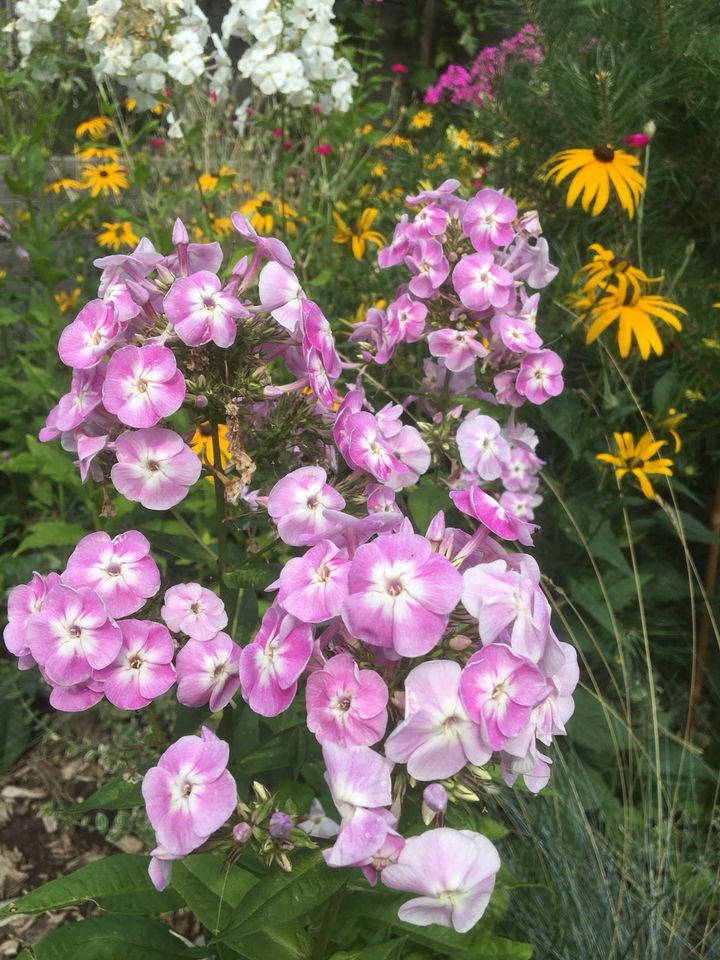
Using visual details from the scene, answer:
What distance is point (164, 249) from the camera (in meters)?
2.80

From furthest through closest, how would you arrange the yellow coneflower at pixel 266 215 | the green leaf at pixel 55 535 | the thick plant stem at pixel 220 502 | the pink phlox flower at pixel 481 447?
the yellow coneflower at pixel 266 215
the green leaf at pixel 55 535
the pink phlox flower at pixel 481 447
the thick plant stem at pixel 220 502

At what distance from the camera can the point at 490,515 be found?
965 millimetres

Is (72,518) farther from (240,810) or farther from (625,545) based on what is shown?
(240,810)

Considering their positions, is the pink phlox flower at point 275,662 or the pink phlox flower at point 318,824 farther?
the pink phlox flower at point 318,824

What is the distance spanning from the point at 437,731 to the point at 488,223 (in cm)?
114

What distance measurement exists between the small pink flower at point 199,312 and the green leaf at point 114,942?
0.82m

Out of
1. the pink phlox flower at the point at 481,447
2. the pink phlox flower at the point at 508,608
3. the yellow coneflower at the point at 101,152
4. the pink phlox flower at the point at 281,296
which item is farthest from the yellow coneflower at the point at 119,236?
the pink phlox flower at the point at 508,608

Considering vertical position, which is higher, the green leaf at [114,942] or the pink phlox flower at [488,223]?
the pink phlox flower at [488,223]

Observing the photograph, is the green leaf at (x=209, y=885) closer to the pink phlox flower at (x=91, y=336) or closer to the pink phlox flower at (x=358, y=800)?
the pink phlox flower at (x=358, y=800)

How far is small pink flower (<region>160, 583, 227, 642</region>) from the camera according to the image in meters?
1.06

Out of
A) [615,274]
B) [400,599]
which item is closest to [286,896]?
[400,599]

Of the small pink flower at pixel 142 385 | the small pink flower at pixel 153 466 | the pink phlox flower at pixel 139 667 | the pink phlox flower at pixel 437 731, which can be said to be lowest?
the pink phlox flower at pixel 139 667

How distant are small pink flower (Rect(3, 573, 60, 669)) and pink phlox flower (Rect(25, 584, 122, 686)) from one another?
0.14ft

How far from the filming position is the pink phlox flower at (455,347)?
5.25 ft
